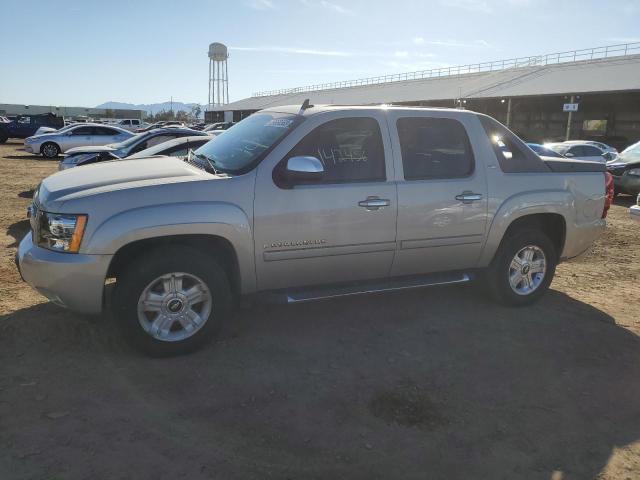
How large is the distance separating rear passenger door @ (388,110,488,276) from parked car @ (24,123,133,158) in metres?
18.6

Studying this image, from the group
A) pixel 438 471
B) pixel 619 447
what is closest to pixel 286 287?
pixel 438 471

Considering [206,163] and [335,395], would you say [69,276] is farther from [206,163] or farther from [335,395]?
[335,395]

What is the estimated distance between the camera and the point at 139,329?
3.82m

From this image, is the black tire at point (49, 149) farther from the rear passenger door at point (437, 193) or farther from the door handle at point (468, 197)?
the door handle at point (468, 197)

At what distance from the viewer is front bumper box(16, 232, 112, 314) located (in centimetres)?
361

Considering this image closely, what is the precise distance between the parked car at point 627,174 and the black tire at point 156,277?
12.2 meters

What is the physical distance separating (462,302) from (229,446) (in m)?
3.25

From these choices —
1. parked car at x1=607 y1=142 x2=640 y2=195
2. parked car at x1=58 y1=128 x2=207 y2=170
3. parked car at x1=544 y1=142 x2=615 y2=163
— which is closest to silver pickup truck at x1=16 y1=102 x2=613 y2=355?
parked car at x1=58 y1=128 x2=207 y2=170

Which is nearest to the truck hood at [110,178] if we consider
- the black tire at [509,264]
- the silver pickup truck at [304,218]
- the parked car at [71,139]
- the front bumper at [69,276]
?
the silver pickup truck at [304,218]

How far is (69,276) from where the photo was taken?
3615 mm

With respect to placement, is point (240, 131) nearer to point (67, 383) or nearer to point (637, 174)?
point (67, 383)

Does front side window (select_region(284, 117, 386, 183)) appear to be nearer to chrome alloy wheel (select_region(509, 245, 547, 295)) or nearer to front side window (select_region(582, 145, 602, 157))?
chrome alloy wheel (select_region(509, 245, 547, 295))

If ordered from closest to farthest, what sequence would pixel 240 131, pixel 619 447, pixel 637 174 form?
pixel 619 447, pixel 240 131, pixel 637 174

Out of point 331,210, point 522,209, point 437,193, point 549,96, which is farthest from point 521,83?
point 331,210
